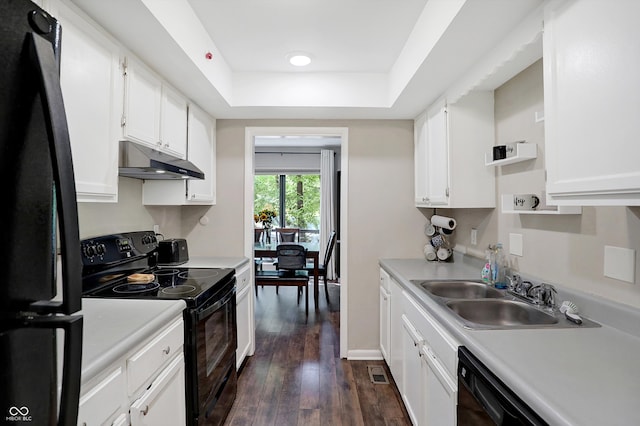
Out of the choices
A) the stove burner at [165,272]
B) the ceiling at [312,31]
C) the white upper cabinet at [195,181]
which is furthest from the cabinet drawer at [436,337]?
the white upper cabinet at [195,181]

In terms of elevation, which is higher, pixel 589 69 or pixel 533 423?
pixel 589 69

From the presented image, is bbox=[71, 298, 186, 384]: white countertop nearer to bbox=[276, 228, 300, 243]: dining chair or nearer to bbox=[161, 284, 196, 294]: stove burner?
bbox=[161, 284, 196, 294]: stove burner

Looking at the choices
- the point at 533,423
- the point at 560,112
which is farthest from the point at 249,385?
the point at 560,112

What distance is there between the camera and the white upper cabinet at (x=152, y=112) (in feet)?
5.47

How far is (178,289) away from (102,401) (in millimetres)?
777

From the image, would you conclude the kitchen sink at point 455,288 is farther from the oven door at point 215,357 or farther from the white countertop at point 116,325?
the white countertop at point 116,325

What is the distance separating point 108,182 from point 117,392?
0.90 m

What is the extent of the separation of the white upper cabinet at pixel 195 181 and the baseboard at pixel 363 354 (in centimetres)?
182

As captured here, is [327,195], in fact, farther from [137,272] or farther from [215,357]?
[215,357]

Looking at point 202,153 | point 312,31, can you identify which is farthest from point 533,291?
point 202,153

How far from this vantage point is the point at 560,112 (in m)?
1.12

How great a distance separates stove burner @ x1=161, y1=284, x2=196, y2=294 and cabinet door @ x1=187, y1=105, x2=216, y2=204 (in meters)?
0.83

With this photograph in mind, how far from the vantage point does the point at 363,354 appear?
9.55ft

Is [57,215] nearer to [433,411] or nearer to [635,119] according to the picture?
[635,119]
